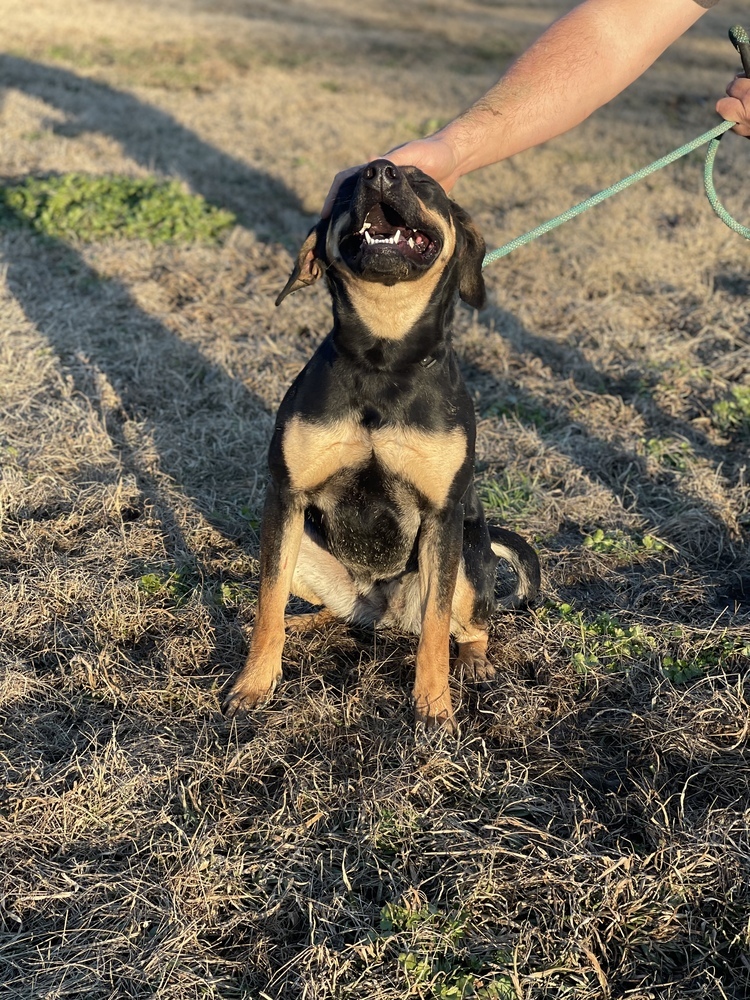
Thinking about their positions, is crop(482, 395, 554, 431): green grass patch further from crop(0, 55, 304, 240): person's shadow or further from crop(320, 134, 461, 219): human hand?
crop(0, 55, 304, 240): person's shadow

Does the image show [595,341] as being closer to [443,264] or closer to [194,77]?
[443,264]

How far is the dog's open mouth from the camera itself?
2.90 metres

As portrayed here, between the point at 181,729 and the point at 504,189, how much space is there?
321 inches

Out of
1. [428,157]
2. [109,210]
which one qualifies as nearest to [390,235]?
[428,157]

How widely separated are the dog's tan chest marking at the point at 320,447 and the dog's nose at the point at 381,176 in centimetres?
76

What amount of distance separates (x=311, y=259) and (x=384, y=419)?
69 centimetres

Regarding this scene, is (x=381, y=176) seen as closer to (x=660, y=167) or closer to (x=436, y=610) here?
(x=436, y=610)

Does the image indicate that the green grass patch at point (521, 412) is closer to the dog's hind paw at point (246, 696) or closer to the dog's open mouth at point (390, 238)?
the dog's open mouth at point (390, 238)

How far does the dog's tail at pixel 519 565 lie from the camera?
381cm

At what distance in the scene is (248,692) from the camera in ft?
10.8

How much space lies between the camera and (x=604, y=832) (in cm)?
271

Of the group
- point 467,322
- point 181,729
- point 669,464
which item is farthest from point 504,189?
point 181,729

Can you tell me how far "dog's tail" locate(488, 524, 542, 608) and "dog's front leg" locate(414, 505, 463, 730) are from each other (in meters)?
0.64

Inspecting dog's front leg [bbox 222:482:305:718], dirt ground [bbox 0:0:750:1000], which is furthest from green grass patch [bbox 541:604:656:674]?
dog's front leg [bbox 222:482:305:718]
